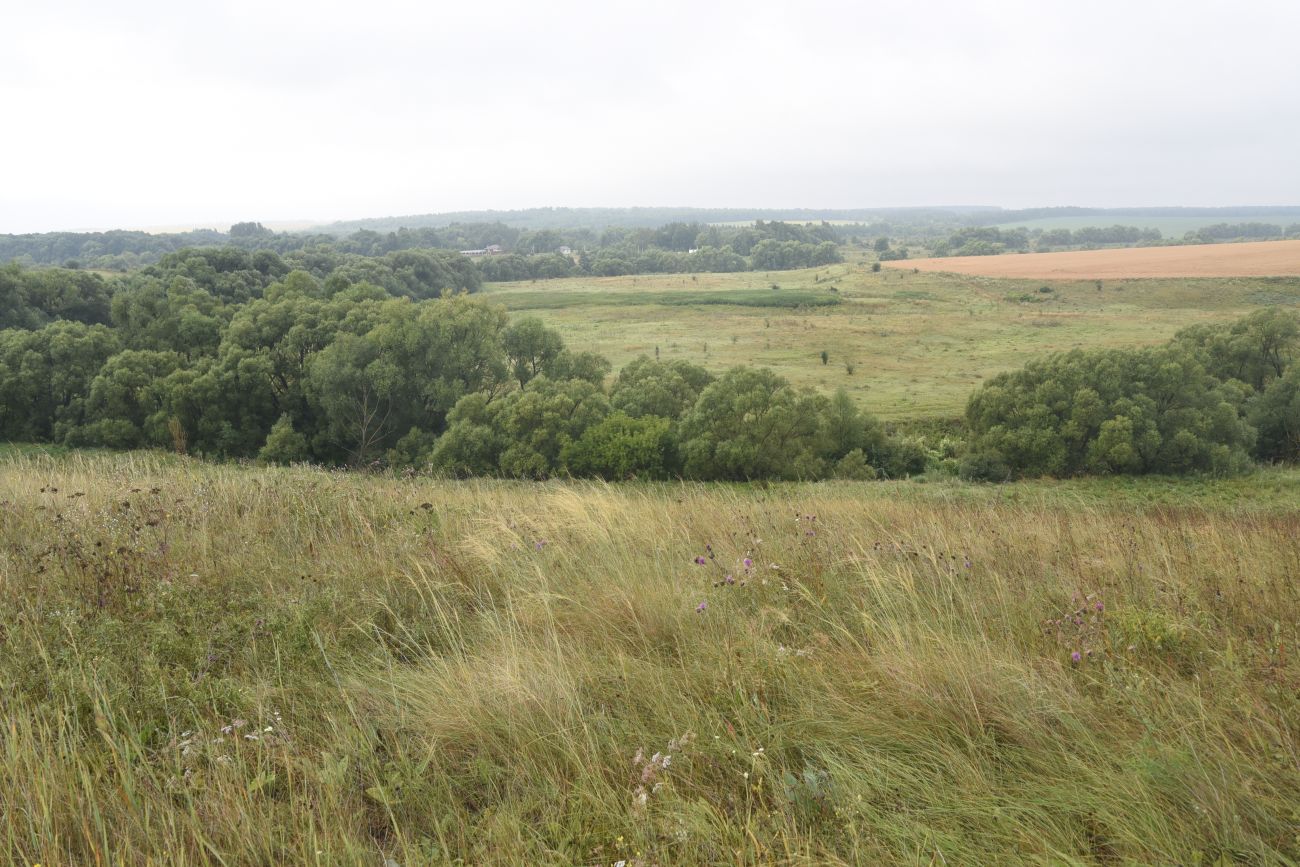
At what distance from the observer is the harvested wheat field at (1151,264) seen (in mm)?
105000

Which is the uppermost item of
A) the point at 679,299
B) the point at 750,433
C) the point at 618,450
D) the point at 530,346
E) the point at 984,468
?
→ the point at 679,299

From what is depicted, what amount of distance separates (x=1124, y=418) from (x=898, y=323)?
57031 millimetres

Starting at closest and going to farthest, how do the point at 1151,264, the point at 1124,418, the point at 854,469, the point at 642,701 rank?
the point at 642,701, the point at 854,469, the point at 1124,418, the point at 1151,264

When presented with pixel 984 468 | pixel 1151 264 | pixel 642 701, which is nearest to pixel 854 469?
pixel 984 468

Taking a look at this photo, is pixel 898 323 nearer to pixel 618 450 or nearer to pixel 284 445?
pixel 618 450

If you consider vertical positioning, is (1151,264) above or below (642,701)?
above

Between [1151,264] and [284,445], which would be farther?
[1151,264]

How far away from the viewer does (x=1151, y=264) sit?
4594 inches

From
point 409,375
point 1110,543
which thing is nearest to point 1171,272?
point 409,375

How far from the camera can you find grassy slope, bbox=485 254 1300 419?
70875 millimetres

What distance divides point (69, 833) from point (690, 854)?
1.99m

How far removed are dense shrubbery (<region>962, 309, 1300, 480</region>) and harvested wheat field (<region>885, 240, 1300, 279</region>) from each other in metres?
72.1

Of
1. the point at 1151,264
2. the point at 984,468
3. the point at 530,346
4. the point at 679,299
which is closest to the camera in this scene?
the point at 984,468

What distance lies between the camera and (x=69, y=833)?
2.52 meters
